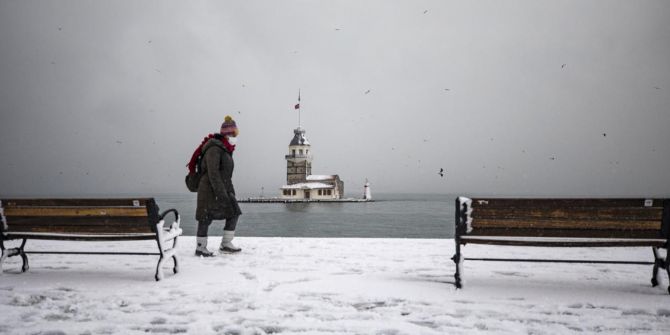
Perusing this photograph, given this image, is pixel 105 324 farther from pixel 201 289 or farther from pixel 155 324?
pixel 201 289

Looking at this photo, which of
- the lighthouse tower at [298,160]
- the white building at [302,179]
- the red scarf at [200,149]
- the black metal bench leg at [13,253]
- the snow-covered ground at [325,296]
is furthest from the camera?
the lighthouse tower at [298,160]

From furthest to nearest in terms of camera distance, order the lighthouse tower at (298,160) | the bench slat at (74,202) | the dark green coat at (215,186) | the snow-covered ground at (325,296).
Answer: the lighthouse tower at (298,160), the dark green coat at (215,186), the bench slat at (74,202), the snow-covered ground at (325,296)

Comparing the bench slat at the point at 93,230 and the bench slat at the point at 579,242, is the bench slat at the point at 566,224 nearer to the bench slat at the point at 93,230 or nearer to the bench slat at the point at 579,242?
the bench slat at the point at 579,242

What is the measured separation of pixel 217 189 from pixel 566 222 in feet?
14.2

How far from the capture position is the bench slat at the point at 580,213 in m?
3.73

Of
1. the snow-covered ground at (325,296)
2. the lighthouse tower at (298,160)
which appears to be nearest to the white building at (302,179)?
the lighthouse tower at (298,160)

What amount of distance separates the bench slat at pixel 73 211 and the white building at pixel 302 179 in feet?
299

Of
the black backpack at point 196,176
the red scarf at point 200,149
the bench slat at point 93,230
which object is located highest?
the red scarf at point 200,149

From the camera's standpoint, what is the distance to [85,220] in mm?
4273

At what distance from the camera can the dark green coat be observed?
5582mm

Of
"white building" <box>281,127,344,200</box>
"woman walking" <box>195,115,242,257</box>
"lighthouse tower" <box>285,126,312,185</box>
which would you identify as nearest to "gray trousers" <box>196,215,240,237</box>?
"woman walking" <box>195,115,242,257</box>

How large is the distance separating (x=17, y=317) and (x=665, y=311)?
518 cm

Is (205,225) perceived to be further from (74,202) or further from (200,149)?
(74,202)

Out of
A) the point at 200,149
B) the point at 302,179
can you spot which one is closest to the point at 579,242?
the point at 200,149
